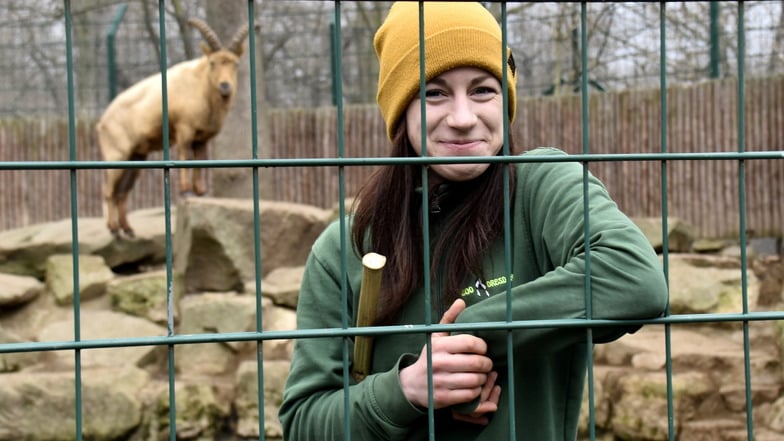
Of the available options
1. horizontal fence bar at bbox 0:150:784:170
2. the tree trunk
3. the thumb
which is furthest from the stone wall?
horizontal fence bar at bbox 0:150:784:170

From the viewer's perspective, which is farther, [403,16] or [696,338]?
[696,338]

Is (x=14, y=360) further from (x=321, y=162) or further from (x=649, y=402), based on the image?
(x=321, y=162)

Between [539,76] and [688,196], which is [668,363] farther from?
[539,76]

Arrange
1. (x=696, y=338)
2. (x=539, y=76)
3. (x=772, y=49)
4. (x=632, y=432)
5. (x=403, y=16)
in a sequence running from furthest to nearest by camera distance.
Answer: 1. (x=539, y=76)
2. (x=772, y=49)
3. (x=696, y=338)
4. (x=632, y=432)
5. (x=403, y=16)

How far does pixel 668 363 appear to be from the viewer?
5.03ft

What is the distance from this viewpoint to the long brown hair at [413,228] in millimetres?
1717

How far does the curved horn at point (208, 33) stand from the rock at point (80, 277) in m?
1.84

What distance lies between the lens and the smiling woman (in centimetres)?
153

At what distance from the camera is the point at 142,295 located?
7.39m

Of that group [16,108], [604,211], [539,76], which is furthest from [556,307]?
[16,108]

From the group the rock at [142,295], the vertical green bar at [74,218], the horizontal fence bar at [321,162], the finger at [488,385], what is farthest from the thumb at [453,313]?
the rock at [142,295]

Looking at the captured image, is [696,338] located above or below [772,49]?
below

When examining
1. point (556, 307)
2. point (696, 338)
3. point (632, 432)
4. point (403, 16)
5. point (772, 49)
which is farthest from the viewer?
point (772, 49)

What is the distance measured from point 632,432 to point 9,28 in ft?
32.1
